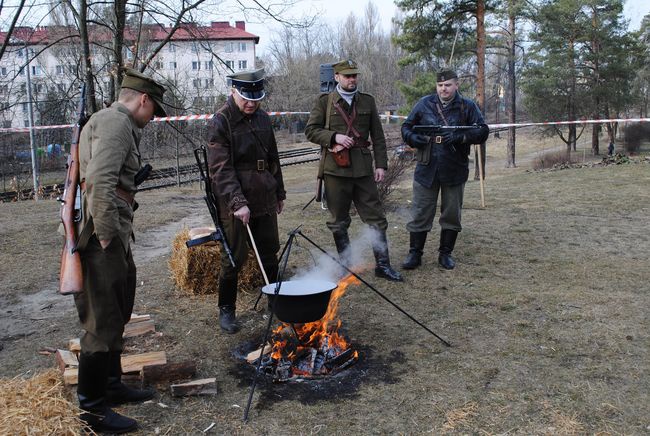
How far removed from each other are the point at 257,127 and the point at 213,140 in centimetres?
37

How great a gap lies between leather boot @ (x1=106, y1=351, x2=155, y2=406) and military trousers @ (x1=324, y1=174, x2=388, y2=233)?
265 centimetres

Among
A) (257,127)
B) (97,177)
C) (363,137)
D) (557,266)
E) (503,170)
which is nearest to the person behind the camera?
(97,177)

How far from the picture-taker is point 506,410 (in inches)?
122

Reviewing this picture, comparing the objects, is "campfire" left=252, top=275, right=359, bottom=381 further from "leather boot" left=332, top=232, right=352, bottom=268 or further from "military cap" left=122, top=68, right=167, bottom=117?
"military cap" left=122, top=68, right=167, bottom=117

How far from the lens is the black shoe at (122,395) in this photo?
3281mm

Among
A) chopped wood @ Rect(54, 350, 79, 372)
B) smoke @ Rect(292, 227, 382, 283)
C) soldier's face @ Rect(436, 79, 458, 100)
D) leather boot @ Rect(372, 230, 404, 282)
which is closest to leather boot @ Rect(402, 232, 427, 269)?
leather boot @ Rect(372, 230, 404, 282)

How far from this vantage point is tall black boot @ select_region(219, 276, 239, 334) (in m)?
4.41

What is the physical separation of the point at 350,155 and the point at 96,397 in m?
3.13

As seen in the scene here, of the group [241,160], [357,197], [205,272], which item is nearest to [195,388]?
[241,160]

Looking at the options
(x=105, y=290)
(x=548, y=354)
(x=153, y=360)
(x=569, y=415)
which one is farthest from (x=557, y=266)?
(x=105, y=290)

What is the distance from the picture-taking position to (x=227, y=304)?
177 inches

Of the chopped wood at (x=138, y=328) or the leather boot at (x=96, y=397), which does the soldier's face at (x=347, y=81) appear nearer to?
the chopped wood at (x=138, y=328)

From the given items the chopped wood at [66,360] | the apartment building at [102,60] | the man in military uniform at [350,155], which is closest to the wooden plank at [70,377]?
the chopped wood at [66,360]

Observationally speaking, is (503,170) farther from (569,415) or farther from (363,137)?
(569,415)
